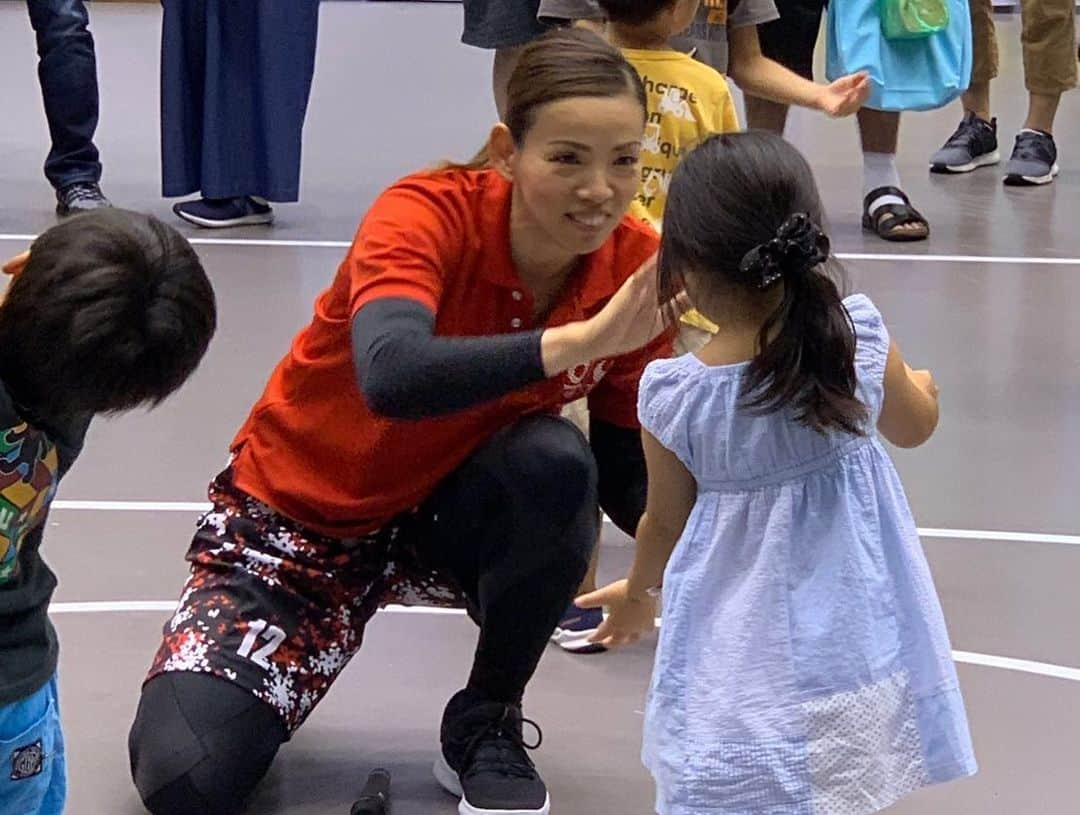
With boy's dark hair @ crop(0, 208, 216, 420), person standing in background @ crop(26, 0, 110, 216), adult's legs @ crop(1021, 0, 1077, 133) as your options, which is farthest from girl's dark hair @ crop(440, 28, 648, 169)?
adult's legs @ crop(1021, 0, 1077, 133)

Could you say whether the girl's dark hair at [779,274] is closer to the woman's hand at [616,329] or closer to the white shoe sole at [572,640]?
the woman's hand at [616,329]

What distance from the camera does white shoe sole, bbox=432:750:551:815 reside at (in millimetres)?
1734

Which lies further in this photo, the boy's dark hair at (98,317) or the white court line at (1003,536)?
the white court line at (1003,536)

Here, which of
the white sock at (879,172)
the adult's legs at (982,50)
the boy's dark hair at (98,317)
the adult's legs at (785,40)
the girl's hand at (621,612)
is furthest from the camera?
the adult's legs at (982,50)

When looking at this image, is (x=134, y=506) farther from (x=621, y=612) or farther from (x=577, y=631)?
(x=621, y=612)

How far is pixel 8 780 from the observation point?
138cm

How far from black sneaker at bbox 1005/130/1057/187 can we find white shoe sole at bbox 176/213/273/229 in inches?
82.4

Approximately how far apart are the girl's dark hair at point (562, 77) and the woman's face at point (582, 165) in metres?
0.01

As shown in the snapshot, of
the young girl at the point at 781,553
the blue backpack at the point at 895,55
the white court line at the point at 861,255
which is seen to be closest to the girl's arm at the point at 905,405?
the young girl at the point at 781,553

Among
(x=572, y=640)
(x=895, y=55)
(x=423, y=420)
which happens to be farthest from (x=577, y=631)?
(x=895, y=55)

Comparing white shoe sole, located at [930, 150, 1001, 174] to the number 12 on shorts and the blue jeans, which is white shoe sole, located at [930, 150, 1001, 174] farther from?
the number 12 on shorts

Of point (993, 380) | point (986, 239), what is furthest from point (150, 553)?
point (986, 239)

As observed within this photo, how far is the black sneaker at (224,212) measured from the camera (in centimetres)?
425

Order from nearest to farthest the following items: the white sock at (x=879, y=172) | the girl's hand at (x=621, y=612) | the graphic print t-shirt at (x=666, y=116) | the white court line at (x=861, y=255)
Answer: the girl's hand at (x=621, y=612)
the graphic print t-shirt at (x=666, y=116)
the white court line at (x=861, y=255)
the white sock at (x=879, y=172)
